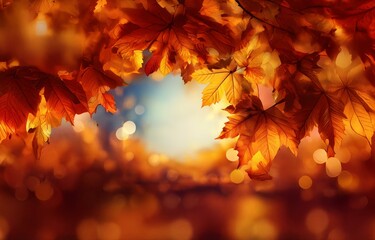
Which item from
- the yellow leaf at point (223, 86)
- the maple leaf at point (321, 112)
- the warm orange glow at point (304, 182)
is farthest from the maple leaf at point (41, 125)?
the warm orange glow at point (304, 182)

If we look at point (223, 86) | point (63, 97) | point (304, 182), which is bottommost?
point (304, 182)

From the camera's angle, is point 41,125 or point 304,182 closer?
point 41,125

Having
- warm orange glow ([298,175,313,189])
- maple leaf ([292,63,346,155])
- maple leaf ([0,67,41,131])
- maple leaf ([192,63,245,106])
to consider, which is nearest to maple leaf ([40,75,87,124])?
maple leaf ([0,67,41,131])

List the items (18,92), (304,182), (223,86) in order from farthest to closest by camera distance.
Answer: (304,182) < (223,86) < (18,92)

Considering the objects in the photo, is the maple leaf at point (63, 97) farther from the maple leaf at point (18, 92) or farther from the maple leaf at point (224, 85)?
the maple leaf at point (224, 85)

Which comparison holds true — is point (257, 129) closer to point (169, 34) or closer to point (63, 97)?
point (169, 34)

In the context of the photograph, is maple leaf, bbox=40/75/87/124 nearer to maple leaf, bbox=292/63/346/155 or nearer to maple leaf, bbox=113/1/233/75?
maple leaf, bbox=113/1/233/75

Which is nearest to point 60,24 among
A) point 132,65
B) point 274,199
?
point 132,65

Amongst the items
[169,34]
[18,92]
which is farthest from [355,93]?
[18,92]

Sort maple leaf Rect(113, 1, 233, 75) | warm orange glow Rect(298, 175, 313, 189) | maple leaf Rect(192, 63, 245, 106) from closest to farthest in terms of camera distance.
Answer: maple leaf Rect(113, 1, 233, 75)
maple leaf Rect(192, 63, 245, 106)
warm orange glow Rect(298, 175, 313, 189)

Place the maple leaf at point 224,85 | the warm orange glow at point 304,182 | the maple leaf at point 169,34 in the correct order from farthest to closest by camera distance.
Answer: the warm orange glow at point 304,182
the maple leaf at point 224,85
the maple leaf at point 169,34
